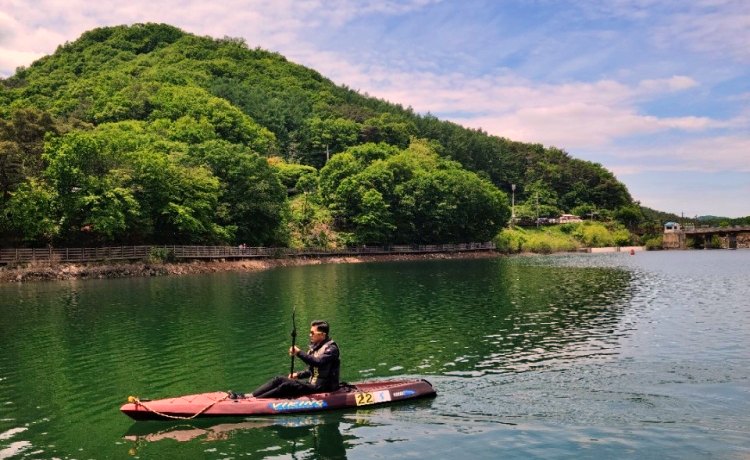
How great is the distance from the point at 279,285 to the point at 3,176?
108 feet

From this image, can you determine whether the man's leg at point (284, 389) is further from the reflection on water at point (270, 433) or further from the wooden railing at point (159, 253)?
the wooden railing at point (159, 253)

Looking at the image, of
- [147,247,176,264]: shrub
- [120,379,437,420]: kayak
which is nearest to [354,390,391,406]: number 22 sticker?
[120,379,437,420]: kayak

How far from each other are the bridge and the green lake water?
121450 mm

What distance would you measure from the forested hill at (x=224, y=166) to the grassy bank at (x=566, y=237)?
8.90 metres

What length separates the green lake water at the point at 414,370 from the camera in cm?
1416

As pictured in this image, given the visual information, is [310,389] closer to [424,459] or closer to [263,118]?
[424,459]

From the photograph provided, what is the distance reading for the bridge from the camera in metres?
151

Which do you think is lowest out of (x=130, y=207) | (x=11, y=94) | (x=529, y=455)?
(x=529, y=455)

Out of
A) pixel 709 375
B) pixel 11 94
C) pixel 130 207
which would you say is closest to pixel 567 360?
pixel 709 375

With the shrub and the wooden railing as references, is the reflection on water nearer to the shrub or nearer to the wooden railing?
the wooden railing

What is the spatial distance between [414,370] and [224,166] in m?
70.2

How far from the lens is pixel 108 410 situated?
55.9 feet

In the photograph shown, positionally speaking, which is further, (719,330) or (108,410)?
(719,330)

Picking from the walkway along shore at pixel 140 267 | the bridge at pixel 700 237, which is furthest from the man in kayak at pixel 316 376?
the bridge at pixel 700 237
